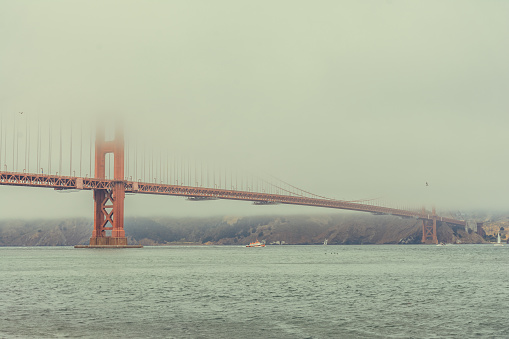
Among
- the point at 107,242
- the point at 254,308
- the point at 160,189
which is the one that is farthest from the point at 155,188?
the point at 254,308

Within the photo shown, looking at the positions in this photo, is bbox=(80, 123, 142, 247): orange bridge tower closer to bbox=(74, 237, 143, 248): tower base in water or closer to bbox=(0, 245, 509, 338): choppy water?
bbox=(74, 237, 143, 248): tower base in water

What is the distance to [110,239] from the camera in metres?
110

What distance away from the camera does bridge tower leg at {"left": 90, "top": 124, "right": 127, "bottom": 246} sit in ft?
351

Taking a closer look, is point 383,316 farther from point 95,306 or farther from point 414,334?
point 95,306

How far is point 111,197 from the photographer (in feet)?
356

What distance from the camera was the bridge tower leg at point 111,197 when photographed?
351 ft

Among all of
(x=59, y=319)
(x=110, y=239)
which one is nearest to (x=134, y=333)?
(x=59, y=319)

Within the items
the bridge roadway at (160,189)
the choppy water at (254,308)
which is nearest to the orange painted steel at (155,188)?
the bridge roadway at (160,189)

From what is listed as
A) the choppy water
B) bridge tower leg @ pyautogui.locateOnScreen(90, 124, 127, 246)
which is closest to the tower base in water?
bridge tower leg @ pyautogui.locateOnScreen(90, 124, 127, 246)

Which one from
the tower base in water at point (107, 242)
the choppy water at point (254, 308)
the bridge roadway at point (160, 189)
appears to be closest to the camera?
the choppy water at point (254, 308)

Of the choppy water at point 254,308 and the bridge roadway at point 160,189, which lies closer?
the choppy water at point 254,308

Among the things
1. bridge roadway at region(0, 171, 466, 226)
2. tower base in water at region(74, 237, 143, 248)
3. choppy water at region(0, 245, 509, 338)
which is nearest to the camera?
choppy water at region(0, 245, 509, 338)

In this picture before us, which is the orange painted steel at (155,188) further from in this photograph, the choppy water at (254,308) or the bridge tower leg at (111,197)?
the choppy water at (254,308)

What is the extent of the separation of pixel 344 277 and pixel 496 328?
25.5 metres
